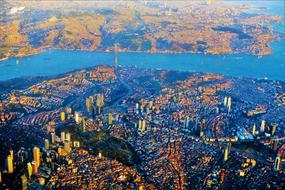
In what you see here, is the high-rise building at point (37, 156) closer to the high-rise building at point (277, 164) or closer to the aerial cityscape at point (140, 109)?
the aerial cityscape at point (140, 109)

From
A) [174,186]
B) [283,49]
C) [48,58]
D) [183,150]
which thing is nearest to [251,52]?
[283,49]

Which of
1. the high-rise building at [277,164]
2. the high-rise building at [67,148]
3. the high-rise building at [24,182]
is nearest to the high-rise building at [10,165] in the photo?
the high-rise building at [24,182]

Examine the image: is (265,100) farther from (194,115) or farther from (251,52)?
(251,52)

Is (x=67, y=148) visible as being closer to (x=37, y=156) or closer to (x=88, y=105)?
(x=37, y=156)

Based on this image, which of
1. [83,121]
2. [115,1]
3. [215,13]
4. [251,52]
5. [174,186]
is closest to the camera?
[174,186]

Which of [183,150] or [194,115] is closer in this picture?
[183,150]

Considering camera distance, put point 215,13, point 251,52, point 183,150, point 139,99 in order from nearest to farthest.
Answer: point 183,150 → point 139,99 → point 251,52 → point 215,13
